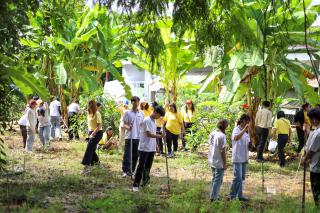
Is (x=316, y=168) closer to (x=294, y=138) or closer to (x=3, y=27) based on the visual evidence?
(x=3, y=27)

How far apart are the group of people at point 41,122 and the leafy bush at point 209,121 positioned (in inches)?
157

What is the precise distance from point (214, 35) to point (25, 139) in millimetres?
7989

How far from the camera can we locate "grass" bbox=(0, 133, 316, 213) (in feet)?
21.2

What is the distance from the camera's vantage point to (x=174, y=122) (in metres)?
11.9

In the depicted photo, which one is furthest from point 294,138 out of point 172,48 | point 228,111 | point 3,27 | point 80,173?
point 3,27

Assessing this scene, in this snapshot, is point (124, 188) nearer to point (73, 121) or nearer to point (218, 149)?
point (218, 149)

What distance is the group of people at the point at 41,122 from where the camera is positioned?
11078mm

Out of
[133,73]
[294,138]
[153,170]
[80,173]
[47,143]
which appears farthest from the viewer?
[133,73]

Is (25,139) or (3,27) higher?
(3,27)

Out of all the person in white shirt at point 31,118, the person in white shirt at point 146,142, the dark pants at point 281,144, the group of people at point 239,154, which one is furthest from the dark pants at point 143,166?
the person in white shirt at point 31,118

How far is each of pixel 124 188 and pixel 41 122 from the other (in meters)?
5.02

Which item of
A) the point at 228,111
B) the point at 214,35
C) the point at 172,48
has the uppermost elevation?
the point at 172,48

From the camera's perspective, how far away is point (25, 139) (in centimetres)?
1193

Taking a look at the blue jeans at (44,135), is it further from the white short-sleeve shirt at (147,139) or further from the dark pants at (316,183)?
the dark pants at (316,183)
